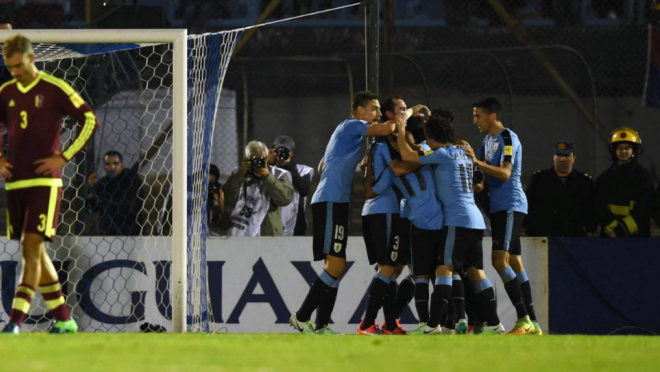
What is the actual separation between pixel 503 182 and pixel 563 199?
1.41 meters

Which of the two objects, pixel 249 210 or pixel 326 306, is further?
pixel 249 210

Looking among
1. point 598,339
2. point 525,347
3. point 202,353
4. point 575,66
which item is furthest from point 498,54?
point 202,353

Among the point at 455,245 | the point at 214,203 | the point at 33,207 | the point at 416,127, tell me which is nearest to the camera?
the point at 33,207

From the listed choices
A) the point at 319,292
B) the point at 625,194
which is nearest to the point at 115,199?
the point at 319,292

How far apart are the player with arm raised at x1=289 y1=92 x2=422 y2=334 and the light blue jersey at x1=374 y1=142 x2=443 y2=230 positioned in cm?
31

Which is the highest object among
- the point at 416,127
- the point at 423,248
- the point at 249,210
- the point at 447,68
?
the point at 447,68

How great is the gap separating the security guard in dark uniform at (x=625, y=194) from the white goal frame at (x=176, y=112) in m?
4.01

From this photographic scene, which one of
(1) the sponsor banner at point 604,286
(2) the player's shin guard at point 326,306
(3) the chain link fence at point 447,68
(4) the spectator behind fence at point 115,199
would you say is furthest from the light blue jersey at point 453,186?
(3) the chain link fence at point 447,68

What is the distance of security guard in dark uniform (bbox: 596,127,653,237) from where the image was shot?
11047 mm

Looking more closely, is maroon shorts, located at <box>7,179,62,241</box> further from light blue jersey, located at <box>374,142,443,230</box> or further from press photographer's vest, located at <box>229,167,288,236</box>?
press photographer's vest, located at <box>229,167,288,236</box>

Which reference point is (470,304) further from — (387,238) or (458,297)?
(387,238)

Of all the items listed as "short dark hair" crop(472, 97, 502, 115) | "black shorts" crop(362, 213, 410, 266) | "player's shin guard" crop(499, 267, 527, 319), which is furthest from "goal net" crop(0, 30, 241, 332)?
"player's shin guard" crop(499, 267, 527, 319)

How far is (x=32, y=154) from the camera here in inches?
308

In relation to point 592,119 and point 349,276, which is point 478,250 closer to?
point 349,276
